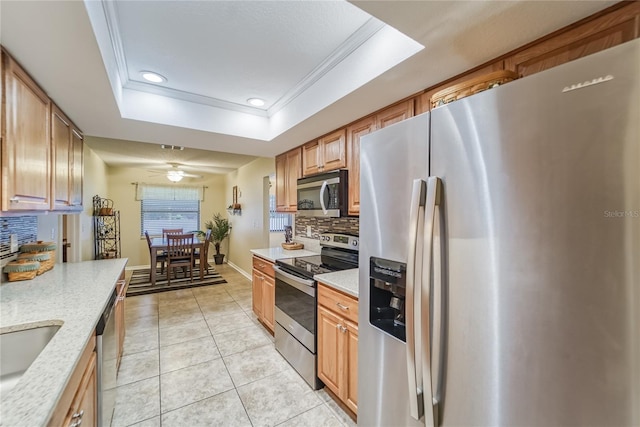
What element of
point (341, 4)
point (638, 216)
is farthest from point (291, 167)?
point (638, 216)

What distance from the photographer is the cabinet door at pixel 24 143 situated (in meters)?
1.25

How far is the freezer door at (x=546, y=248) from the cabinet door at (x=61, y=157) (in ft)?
8.03

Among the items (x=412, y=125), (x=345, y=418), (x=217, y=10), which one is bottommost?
(x=345, y=418)

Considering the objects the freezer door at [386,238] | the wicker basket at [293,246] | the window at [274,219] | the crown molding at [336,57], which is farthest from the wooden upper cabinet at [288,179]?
the freezer door at [386,238]

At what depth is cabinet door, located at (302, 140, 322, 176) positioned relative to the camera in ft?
9.18

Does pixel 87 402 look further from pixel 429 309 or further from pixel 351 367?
pixel 429 309

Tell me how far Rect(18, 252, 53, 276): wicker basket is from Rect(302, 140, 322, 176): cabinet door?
91.7 inches

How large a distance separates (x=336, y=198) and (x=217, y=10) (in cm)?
149

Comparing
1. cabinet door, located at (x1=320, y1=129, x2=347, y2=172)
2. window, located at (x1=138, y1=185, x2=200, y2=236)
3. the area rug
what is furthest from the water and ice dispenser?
window, located at (x1=138, y1=185, x2=200, y2=236)

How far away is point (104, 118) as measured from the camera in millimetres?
2229

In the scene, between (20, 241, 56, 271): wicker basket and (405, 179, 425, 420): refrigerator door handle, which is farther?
(20, 241, 56, 271): wicker basket

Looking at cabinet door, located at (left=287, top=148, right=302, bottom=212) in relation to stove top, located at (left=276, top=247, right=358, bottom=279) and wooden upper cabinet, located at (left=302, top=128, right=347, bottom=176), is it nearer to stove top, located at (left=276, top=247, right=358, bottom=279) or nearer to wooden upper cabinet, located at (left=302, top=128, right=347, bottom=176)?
wooden upper cabinet, located at (left=302, top=128, right=347, bottom=176)

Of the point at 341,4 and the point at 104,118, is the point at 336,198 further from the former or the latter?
the point at 104,118

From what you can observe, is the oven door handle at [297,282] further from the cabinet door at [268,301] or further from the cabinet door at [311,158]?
the cabinet door at [311,158]
